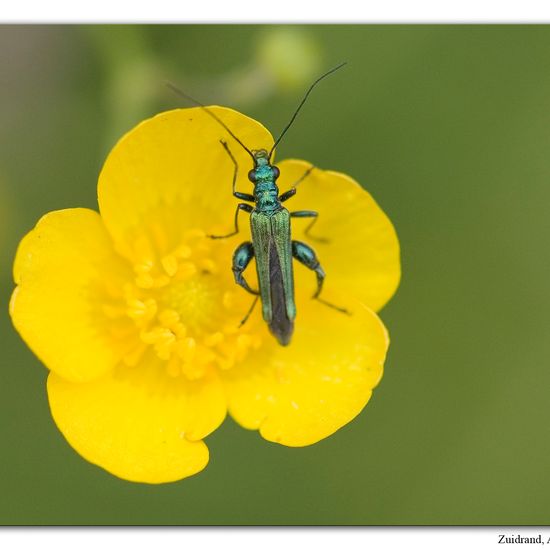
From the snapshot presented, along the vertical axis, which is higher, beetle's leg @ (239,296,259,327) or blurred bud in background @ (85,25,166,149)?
blurred bud in background @ (85,25,166,149)

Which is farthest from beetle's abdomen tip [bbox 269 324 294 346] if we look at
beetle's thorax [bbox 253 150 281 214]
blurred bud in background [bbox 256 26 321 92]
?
blurred bud in background [bbox 256 26 321 92]

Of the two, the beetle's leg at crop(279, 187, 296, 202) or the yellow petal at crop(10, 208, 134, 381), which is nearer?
the yellow petal at crop(10, 208, 134, 381)

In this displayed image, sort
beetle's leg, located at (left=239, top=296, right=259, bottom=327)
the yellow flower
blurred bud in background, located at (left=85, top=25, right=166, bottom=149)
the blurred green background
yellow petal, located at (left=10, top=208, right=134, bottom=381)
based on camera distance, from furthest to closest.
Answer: the blurred green background < blurred bud in background, located at (left=85, top=25, right=166, bottom=149) < beetle's leg, located at (left=239, top=296, right=259, bottom=327) < the yellow flower < yellow petal, located at (left=10, top=208, right=134, bottom=381)

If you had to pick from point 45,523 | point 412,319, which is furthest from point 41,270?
point 412,319

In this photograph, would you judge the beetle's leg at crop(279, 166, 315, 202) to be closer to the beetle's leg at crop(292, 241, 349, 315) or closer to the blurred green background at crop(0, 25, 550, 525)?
the beetle's leg at crop(292, 241, 349, 315)

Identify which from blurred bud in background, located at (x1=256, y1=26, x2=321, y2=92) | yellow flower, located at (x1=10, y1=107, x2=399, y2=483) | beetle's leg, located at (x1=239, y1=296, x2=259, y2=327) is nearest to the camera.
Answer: yellow flower, located at (x1=10, y1=107, x2=399, y2=483)

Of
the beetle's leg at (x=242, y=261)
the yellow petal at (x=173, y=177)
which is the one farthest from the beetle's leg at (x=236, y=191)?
the beetle's leg at (x=242, y=261)

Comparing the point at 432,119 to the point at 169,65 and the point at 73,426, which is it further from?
the point at 73,426

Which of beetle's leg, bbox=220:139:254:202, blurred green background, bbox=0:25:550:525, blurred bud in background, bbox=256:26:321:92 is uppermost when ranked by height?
blurred bud in background, bbox=256:26:321:92
